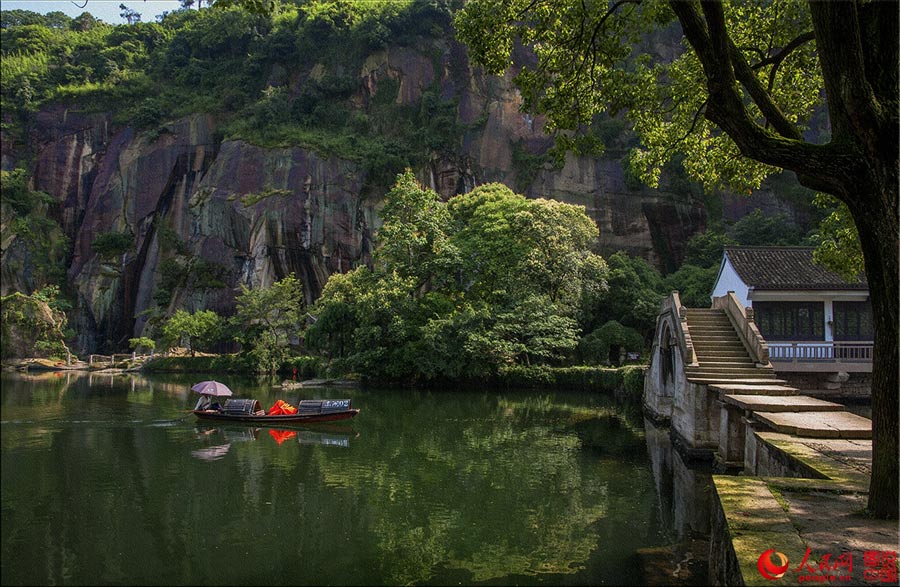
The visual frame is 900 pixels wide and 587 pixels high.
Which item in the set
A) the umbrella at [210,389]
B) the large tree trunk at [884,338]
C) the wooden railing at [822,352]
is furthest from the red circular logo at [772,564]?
the wooden railing at [822,352]

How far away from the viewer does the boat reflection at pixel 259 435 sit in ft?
56.6

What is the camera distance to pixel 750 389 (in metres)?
14.2

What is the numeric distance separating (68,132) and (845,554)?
68553 mm

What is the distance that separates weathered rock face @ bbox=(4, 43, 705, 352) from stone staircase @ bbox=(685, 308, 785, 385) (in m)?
28.4

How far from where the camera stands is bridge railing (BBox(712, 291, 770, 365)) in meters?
17.7

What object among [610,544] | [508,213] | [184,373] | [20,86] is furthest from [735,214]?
[20,86]

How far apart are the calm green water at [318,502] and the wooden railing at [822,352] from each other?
24.1ft

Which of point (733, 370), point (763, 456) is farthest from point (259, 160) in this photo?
point (763, 456)

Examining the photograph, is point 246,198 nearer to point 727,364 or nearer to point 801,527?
point 727,364

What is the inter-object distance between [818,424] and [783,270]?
699 inches

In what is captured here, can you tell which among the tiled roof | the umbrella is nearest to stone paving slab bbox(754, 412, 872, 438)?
the tiled roof

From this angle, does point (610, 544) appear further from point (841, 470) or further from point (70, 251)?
point (70, 251)

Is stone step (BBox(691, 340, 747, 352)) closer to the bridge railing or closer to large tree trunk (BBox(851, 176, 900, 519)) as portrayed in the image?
the bridge railing

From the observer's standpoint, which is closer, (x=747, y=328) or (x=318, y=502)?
(x=318, y=502)
